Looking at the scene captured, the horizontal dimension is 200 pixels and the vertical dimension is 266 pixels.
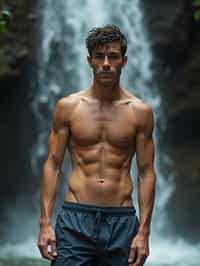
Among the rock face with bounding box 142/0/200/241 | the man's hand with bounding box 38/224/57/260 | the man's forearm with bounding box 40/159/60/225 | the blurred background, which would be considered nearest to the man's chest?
the man's forearm with bounding box 40/159/60/225

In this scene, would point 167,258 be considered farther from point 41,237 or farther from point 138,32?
point 41,237

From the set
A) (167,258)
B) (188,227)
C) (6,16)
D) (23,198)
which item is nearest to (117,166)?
(6,16)

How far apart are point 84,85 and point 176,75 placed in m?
2.04

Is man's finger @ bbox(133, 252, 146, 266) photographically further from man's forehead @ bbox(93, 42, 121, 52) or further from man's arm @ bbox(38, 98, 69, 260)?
man's forehead @ bbox(93, 42, 121, 52)

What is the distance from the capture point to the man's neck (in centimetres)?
417

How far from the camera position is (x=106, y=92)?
165 inches

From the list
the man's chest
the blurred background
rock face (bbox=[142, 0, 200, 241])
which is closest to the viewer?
the man's chest

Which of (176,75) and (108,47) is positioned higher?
(176,75)

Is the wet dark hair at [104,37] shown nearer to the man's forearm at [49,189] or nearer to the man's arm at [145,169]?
the man's arm at [145,169]

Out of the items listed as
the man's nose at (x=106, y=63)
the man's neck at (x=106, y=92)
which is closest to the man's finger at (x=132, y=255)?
the man's neck at (x=106, y=92)

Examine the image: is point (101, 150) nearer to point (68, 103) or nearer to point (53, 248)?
point (68, 103)

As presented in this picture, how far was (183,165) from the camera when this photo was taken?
15930mm

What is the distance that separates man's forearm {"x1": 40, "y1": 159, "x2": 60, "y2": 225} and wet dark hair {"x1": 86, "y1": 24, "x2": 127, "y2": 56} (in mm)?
642

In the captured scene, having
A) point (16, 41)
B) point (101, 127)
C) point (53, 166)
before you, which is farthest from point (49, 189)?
point (16, 41)
